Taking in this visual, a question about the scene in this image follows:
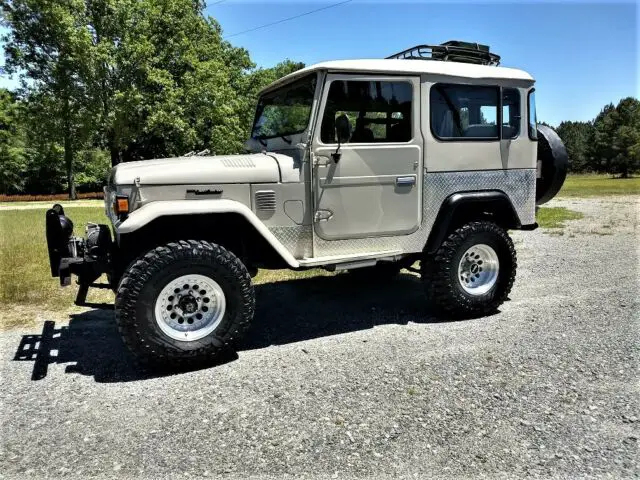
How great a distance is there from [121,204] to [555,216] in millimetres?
13881

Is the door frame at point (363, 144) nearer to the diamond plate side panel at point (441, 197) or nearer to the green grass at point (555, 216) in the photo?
the diamond plate side panel at point (441, 197)

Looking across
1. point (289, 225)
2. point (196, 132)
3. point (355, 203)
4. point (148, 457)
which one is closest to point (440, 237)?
point (355, 203)

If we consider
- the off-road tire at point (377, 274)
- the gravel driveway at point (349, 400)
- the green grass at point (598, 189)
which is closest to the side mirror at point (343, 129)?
the gravel driveway at point (349, 400)

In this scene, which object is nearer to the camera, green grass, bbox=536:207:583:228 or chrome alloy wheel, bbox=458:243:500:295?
chrome alloy wheel, bbox=458:243:500:295

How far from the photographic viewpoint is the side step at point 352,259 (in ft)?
14.9

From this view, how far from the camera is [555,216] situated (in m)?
14.6

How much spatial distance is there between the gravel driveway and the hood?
61.4 inches

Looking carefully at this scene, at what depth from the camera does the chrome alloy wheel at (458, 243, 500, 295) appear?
5281 millimetres

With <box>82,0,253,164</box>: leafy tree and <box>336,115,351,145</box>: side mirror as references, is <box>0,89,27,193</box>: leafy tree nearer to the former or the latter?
<box>82,0,253,164</box>: leafy tree

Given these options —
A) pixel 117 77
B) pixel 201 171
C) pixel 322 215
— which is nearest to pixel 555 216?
pixel 322 215

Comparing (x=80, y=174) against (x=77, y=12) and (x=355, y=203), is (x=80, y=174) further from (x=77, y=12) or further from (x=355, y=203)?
(x=355, y=203)

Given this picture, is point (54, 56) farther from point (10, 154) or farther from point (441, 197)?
point (441, 197)

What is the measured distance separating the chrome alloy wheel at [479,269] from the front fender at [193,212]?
2048 millimetres

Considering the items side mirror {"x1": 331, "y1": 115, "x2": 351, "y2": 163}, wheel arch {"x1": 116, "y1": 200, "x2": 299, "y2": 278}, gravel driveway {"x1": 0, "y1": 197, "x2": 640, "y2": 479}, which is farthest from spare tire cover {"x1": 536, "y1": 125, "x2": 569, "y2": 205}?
wheel arch {"x1": 116, "y1": 200, "x2": 299, "y2": 278}
